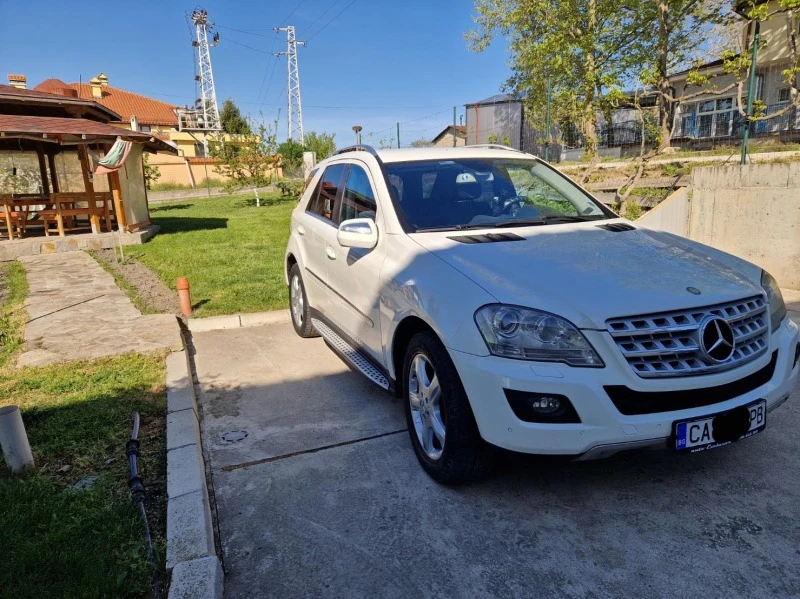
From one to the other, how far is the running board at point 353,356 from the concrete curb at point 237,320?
1780 millimetres

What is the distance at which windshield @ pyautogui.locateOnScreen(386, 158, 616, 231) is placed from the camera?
3809mm

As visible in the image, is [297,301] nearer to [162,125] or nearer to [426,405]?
[426,405]

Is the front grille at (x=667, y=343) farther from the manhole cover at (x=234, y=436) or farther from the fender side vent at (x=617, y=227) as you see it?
the manhole cover at (x=234, y=436)

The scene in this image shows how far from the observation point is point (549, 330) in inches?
101

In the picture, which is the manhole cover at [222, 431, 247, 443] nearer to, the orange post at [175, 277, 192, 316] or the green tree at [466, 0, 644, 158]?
the orange post at [175, 277, 192, 316]

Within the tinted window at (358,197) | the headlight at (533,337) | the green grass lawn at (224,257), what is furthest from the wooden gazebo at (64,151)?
the headlight at (533,337)

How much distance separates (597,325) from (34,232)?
17.9m

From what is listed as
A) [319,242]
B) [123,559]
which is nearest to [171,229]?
[319,242]

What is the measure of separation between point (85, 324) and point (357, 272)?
13.3 ft

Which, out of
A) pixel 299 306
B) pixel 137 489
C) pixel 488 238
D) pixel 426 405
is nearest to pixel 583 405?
pixel 426 405

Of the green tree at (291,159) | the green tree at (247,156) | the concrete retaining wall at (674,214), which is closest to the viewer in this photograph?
the concrete retaining wall at (674,214)

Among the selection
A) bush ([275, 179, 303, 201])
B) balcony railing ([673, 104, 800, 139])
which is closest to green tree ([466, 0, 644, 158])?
balcony railing ([673, 104, 800, 139])

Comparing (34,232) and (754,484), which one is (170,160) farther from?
(754,484)

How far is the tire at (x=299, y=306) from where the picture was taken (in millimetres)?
5672
